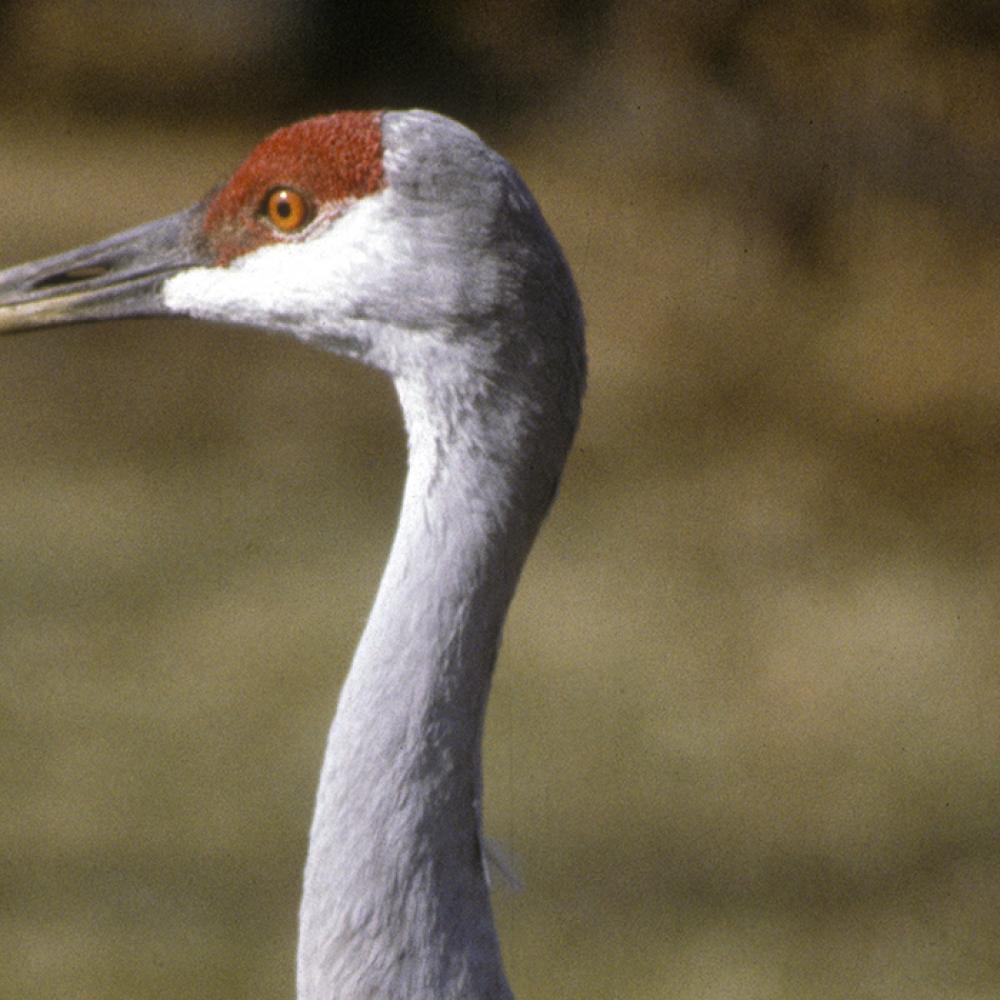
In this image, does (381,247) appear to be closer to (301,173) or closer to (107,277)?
(301,173)

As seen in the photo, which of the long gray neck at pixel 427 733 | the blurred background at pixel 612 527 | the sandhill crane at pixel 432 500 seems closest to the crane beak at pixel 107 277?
the sandhill crane at pixel 432 500

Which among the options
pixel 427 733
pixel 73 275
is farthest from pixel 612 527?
pixel 427 733

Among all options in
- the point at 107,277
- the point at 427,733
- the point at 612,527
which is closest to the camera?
the point at 427,733

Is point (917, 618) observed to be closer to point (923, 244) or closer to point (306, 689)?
point (923, 244)

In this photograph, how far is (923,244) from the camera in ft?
11.5

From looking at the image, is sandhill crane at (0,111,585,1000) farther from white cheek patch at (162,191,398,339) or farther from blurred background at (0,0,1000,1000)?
blurred background at (0,0,1000,1000)

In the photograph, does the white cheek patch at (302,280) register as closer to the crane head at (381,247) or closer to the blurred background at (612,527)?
the crane head at (381,247)

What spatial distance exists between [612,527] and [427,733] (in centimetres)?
250

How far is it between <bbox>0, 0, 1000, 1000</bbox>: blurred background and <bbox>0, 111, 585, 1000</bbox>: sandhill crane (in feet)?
4.84

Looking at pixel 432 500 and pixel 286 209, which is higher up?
pixel 286 209

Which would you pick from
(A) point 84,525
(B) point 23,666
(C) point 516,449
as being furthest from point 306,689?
(C) point 516,449

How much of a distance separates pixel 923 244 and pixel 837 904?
1.60m

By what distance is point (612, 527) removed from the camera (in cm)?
349

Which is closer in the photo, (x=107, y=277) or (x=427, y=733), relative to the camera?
(x=427, y=733)
